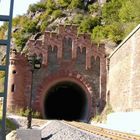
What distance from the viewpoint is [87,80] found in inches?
1465

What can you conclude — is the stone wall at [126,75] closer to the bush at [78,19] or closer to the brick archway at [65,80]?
the brick archway at [65,80]

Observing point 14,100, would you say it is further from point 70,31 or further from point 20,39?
point 20,39

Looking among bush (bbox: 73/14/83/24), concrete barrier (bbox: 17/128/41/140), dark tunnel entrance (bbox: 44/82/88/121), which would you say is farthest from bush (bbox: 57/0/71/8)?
concrete barrier (bbox: 17/128/41/140)

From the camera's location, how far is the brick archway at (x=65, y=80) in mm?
36594

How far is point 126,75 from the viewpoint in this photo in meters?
29.5

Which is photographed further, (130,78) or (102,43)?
(102,43)

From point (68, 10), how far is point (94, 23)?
13221mm

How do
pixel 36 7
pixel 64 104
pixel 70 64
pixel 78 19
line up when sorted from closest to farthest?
pixel 70 64
pixel 64 104
pixel 78 19
pixel 36 7

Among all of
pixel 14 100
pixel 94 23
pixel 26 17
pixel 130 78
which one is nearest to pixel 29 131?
pixel 130 78

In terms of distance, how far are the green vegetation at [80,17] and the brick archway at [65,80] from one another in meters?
8.53

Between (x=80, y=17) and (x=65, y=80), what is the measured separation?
28090 mm

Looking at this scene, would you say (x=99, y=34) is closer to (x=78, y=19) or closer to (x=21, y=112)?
(x=78, y=19)

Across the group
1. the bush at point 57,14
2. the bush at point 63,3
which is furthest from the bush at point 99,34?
the bush at point 63,3

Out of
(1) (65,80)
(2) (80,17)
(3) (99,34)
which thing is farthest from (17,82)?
(2) (80,17)
